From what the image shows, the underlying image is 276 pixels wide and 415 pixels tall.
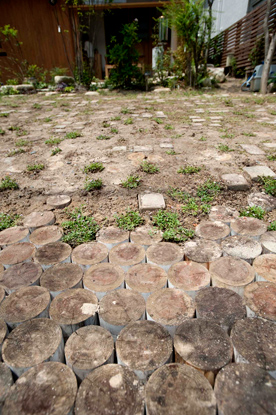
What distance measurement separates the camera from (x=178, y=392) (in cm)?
94

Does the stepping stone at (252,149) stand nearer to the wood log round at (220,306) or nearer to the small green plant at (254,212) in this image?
the small green plant at (254,212)

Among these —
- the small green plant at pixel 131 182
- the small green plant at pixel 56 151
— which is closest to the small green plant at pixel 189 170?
the small green plant at pixel 131 182

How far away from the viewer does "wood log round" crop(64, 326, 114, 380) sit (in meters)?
1.06

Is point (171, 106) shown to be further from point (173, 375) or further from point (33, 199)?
point (173, 375)

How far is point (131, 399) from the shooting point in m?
0.95

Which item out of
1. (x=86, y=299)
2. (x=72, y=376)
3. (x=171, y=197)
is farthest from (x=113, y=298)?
(x=171, y=197)

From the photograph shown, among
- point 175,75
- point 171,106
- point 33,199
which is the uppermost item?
point 175,75

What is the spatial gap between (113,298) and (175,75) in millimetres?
11024

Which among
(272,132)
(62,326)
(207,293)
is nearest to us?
(62,326)

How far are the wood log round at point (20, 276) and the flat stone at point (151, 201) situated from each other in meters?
1.11

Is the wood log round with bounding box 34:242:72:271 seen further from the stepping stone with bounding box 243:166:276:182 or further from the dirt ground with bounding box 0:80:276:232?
the stepping stone with bounding box 243:166:276:182

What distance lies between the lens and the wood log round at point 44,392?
927 millimetres

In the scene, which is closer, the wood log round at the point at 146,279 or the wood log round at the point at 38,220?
the wood log round at the point at 146,279

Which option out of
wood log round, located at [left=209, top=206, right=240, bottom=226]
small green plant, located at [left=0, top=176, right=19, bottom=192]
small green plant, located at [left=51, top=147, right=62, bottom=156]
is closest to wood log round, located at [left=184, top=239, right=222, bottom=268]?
wood log round, located at [left=209, top=206, right=240, bottom=226]
